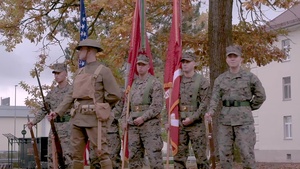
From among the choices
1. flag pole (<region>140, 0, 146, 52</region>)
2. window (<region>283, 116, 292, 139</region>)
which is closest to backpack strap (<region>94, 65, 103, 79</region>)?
flag pole (<region>140, 0, 146, 52</region>)

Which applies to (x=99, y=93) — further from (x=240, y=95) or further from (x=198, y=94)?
(x=240, y=95)

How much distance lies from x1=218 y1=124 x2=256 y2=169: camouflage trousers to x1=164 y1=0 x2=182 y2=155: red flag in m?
1.01

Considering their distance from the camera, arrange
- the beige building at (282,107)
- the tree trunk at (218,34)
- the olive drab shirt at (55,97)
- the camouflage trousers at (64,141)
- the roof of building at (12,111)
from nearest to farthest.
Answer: the camouflage trousers at (64,141) < the olive drab shirt at (55,97) < the tree trunk at (218,34) < the beige building at (282,107) < the roof of building at (12,111)

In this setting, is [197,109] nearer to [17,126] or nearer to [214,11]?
[214,11]

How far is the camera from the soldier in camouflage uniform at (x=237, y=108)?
10.1m

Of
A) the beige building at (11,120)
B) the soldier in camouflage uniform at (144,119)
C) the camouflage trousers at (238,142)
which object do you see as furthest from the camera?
the beige building at (11,120)

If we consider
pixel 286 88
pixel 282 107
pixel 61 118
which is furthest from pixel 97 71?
pixel 282 107

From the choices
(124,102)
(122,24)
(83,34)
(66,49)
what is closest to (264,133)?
(66,49)

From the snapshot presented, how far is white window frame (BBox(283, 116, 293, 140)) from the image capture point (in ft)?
148

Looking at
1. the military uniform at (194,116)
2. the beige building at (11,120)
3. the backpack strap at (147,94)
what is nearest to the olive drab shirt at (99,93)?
the backpack strap at (147,94)

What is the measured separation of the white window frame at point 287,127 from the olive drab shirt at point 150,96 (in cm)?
3507

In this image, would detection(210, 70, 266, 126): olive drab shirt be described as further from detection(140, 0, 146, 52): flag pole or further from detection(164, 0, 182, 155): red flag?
detection(140, 0, 146, 52): flag pole

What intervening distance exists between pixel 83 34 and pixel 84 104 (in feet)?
20.1

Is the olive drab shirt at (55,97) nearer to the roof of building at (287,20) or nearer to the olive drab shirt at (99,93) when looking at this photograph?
the olive drab shirt at (99,93)
